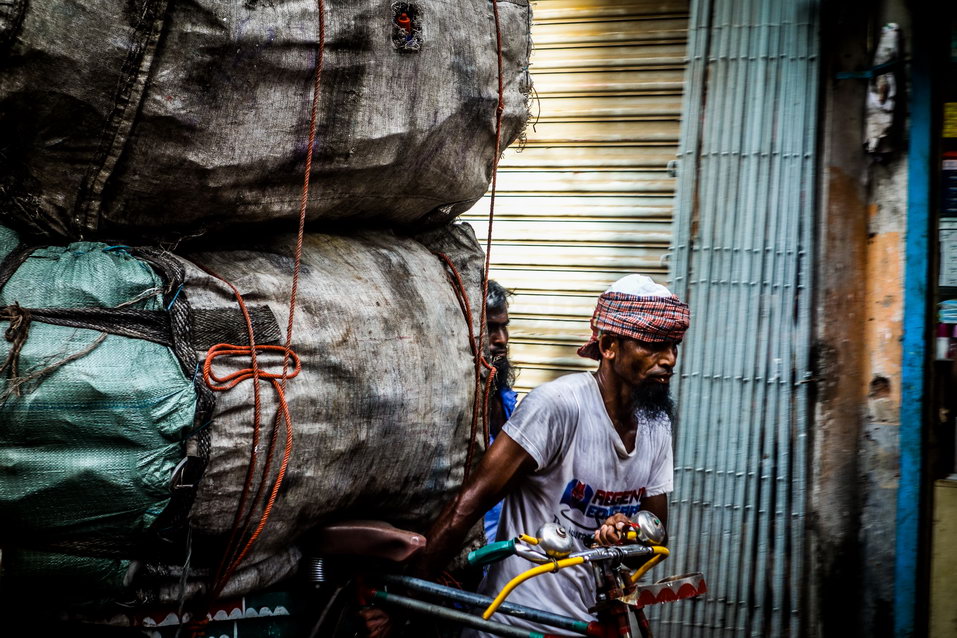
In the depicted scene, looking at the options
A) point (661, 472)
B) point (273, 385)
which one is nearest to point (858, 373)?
point (661, 472)

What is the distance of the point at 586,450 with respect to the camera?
2.66 meters

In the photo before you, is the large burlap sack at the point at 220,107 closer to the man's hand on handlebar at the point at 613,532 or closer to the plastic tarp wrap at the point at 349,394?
the plastic tarp wrap at the point at 349,394

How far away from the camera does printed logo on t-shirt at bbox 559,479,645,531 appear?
265 cm

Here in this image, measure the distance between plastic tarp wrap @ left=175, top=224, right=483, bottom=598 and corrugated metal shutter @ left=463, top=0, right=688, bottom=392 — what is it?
1900mm

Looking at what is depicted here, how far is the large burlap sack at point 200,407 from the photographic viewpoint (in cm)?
169

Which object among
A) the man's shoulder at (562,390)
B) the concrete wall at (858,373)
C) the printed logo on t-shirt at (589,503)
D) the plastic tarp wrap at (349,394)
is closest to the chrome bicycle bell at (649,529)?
the printed logo on t-shirt at (589,503)

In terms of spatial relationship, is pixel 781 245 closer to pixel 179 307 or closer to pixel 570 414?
pixel 570 414

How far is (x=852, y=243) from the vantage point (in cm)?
362

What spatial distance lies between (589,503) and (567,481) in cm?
10

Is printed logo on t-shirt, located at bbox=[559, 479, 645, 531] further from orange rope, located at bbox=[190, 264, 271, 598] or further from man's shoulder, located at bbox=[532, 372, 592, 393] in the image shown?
orange rope, located at bbox=[190, 264, 271, 598]

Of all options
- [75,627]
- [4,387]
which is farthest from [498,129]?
[75,627]

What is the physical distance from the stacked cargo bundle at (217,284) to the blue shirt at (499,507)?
1.01 metres

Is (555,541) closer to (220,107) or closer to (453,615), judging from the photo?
(453,615)

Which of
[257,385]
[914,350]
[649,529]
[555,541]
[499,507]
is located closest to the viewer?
[257,385]
